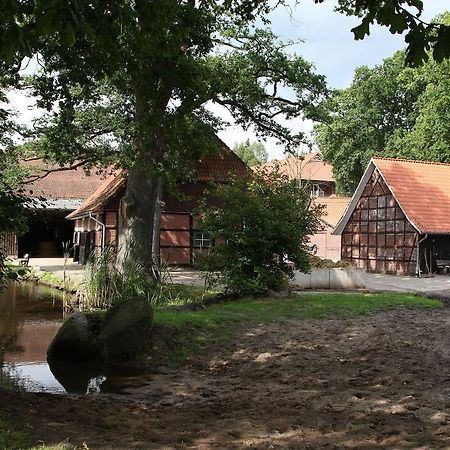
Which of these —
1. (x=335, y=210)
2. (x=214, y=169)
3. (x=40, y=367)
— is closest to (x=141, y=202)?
(x=40, y=367)

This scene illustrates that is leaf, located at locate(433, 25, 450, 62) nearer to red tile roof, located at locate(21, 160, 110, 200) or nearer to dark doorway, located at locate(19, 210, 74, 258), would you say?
dark doorway, located at locate(19, 210, 74, 258)

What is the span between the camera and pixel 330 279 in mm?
17594

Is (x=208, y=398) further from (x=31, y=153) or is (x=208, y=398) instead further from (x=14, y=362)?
(x=31, y=153)

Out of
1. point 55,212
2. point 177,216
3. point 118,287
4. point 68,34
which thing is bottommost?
point 118,287

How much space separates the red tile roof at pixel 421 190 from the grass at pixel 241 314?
10.9 metres

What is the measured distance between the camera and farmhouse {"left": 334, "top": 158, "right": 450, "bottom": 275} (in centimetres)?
2530

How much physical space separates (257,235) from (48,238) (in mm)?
26702

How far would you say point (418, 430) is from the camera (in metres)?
5.10

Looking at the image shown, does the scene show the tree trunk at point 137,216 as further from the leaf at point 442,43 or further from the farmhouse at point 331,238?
the farmhouse at point 331,238

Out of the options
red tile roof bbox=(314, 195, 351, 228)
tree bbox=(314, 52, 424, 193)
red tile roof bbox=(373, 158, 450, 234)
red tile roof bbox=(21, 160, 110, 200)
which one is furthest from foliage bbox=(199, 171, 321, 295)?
red tile roof bbox=(314, 195, 351, 228)

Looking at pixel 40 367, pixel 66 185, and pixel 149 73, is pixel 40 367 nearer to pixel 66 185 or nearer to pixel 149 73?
pixel 149 73

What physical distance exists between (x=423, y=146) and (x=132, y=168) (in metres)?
25.1

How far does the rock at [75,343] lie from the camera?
900cm

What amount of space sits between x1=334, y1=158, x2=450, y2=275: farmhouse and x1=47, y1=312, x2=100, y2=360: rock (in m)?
18.7
